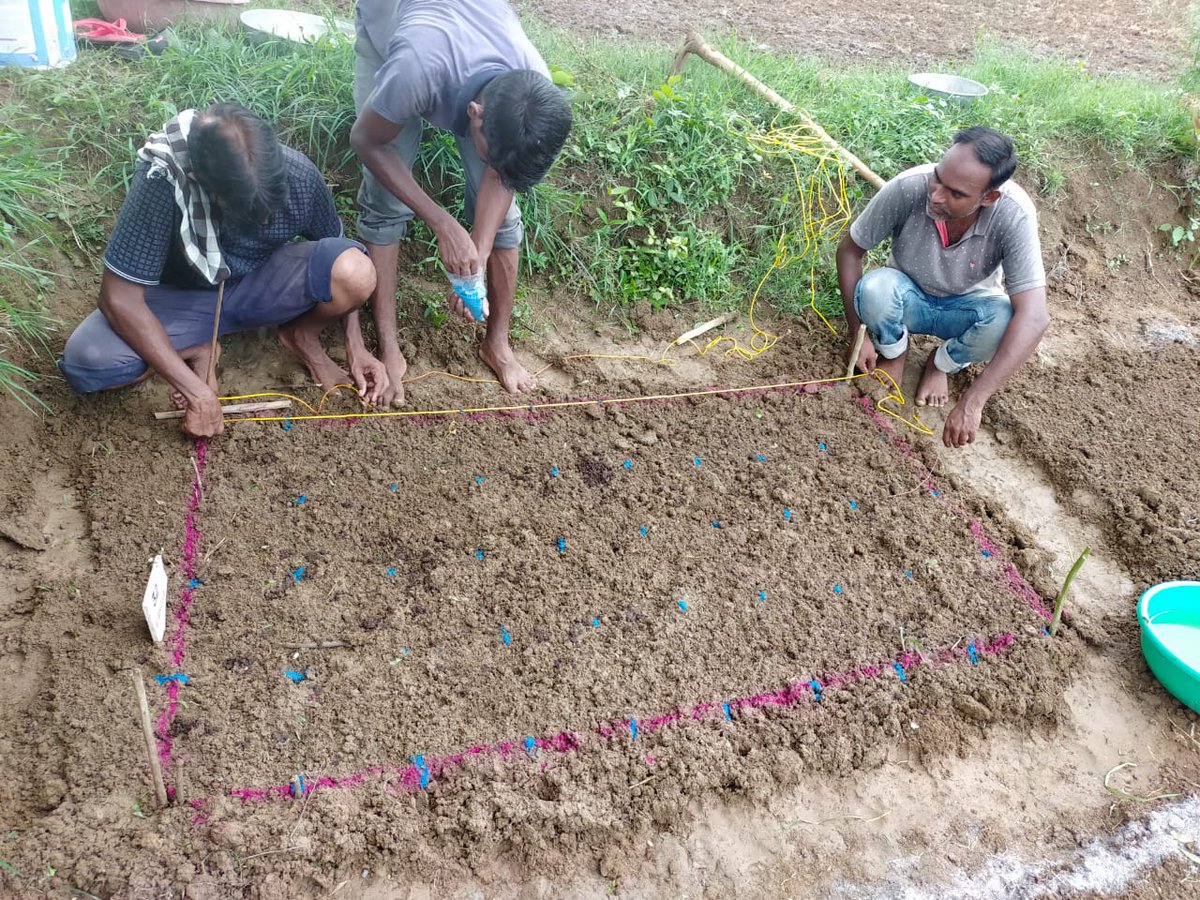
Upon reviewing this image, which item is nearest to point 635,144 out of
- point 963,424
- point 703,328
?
point 703,328

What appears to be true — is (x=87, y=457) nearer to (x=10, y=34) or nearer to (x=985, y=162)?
(x=10, y=34)

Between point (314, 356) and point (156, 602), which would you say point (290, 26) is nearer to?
point (314, 356)

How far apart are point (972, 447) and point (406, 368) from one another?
2.08 meters

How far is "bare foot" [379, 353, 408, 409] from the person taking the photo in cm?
282

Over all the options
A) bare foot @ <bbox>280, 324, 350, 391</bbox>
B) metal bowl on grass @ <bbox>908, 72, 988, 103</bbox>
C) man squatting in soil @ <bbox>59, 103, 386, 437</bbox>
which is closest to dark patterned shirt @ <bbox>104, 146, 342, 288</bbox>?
man squatting in soil @ <bbox>59, 103, 386, 437</bbox>

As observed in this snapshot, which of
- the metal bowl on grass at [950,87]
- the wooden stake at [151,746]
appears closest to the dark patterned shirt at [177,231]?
the wooden stake at [151,746]

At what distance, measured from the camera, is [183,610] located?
2.13m

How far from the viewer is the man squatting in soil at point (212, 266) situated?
2.07 meters

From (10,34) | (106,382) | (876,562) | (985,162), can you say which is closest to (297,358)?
(106,382)

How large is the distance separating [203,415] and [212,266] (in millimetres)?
430

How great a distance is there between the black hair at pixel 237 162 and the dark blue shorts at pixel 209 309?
0.44m

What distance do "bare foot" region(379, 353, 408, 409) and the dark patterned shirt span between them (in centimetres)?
43

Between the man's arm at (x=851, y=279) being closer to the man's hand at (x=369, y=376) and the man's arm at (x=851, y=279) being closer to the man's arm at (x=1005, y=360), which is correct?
the man's arm at (x=1005, y=360)

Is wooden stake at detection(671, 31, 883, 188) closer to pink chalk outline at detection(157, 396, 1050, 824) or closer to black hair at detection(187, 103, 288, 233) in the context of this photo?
pink chalk outline at detection(157, 396, 1050, 824)
